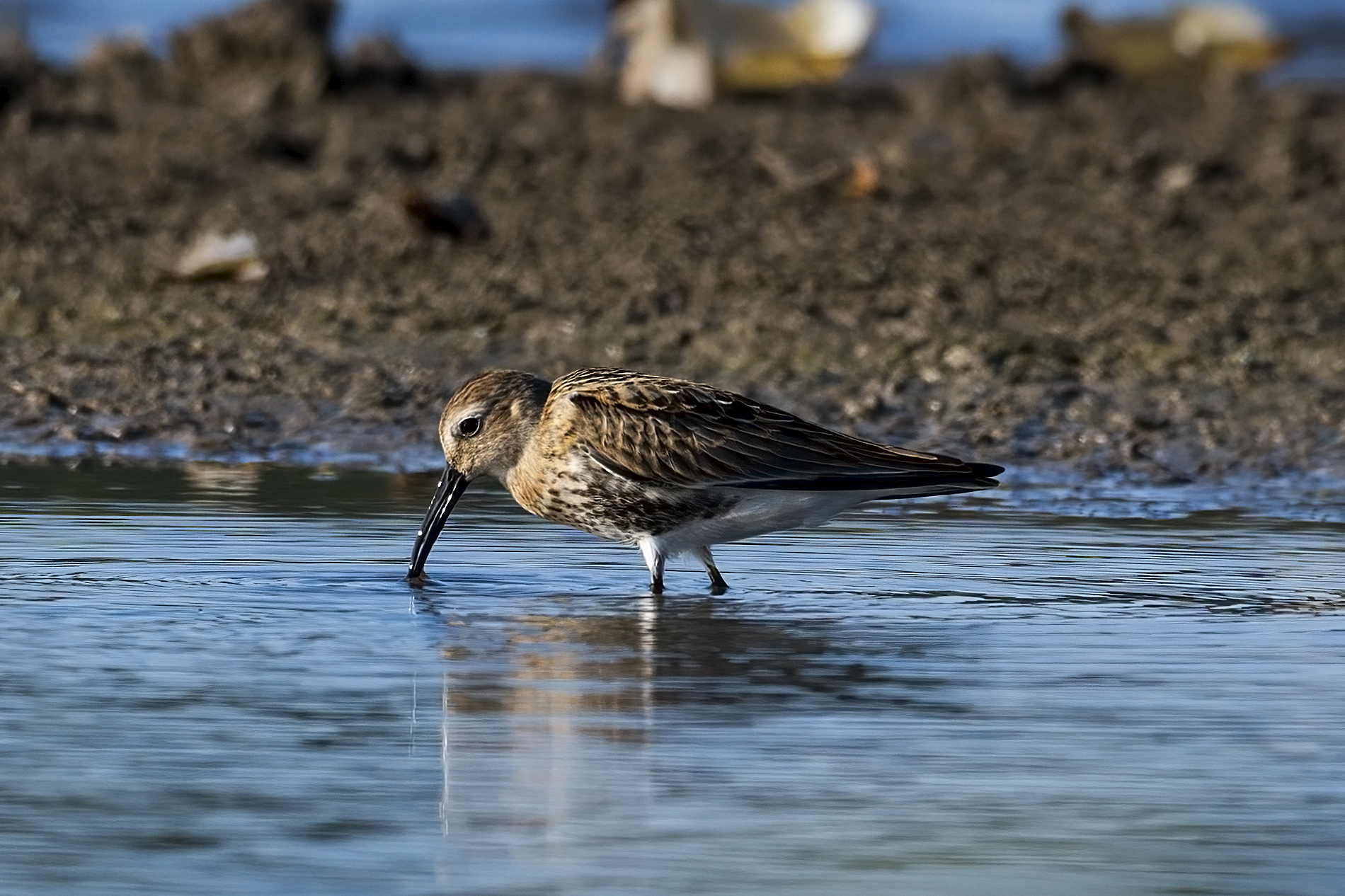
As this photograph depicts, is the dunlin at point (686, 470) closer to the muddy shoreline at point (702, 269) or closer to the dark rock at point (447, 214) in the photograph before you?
the muddy shoreline at point (702, 269)

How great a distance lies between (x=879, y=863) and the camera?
439cm

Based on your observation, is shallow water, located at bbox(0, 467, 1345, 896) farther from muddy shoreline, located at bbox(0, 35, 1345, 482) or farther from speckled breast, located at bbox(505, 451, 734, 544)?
muddy shoreline, located at bbox(0, 35, 1345, 482)

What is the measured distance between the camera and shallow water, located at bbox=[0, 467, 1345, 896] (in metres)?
4.41

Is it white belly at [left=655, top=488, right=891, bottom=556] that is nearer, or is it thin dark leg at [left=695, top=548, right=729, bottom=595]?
thin dark leg at [left=695, top=548, right=729, bottom=595]

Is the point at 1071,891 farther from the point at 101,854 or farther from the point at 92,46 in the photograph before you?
the point at 92,46

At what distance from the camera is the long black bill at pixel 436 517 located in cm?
732

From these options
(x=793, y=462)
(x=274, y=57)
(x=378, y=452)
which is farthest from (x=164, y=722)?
(x=274, y=57)

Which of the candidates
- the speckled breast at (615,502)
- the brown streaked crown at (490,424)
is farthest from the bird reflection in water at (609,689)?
the brown streaked crown at (490,424)

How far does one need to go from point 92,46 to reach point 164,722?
38.0 feet

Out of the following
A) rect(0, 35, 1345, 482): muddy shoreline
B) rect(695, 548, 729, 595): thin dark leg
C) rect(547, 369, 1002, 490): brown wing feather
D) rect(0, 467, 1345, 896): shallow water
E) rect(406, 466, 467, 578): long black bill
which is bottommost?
rect(0, 467, 1345, 896): shallow water

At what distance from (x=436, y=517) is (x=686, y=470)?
0.75 meters

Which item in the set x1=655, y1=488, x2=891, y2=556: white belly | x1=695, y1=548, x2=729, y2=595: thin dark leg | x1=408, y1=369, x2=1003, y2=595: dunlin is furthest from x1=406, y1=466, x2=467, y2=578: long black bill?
x1=695, y1=548, x2=729, y2=595: thin dark leg

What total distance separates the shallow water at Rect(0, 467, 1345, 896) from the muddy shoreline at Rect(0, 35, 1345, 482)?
1.38 meters

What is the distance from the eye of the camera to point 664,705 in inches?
221
